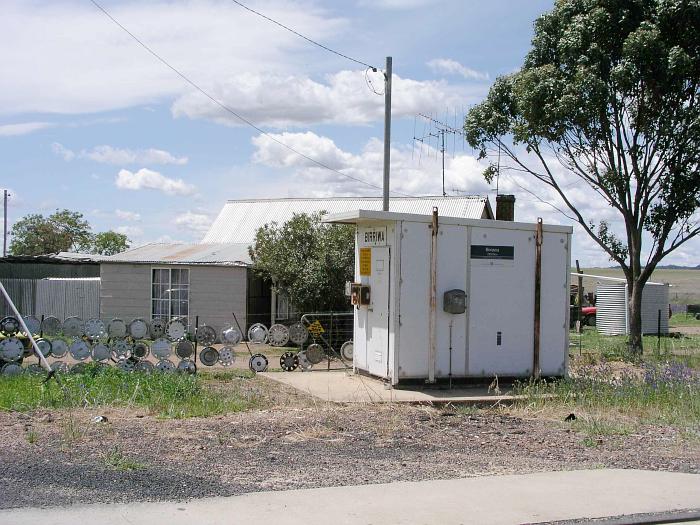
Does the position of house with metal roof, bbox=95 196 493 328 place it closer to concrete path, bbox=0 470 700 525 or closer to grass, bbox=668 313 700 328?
concrete path, bbox=0 470 700 525

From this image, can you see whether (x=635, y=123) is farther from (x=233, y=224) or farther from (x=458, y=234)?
(x=233, y=224)

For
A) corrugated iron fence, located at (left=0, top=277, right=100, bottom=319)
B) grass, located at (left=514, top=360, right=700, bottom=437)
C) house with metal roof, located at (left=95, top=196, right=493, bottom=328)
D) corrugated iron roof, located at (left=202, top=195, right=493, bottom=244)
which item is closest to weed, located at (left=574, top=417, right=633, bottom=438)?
grass, located at (left=514, top=360, right=700, bottom=437)

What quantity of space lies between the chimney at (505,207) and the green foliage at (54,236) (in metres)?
49.4

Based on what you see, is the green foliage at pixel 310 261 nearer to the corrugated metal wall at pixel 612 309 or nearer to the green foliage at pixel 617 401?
the green foliage at pixel 617 401

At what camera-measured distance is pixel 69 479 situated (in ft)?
24.5

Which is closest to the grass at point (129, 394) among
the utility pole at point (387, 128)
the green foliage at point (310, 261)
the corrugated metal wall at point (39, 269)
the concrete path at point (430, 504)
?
the concrete path at point (430, 504)

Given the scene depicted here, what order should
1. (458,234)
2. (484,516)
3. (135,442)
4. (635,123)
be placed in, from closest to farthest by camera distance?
(484,516), (135,442), (458,234), (635,123)

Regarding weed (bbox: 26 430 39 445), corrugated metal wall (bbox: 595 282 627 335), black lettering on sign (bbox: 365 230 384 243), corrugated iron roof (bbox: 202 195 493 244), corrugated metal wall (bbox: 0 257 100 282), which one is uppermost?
corrugated iron roof (bbox: 202 195 493 244)

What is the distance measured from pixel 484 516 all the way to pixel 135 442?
416cm

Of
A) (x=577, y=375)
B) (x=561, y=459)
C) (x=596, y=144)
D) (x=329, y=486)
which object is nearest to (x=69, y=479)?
(x=329, y=486)

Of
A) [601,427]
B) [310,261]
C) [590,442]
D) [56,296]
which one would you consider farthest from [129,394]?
[56,296]

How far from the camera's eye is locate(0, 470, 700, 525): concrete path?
6.52 meters

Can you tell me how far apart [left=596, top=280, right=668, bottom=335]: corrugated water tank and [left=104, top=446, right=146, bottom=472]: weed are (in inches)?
1205

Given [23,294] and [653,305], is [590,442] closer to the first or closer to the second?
[23,294]
